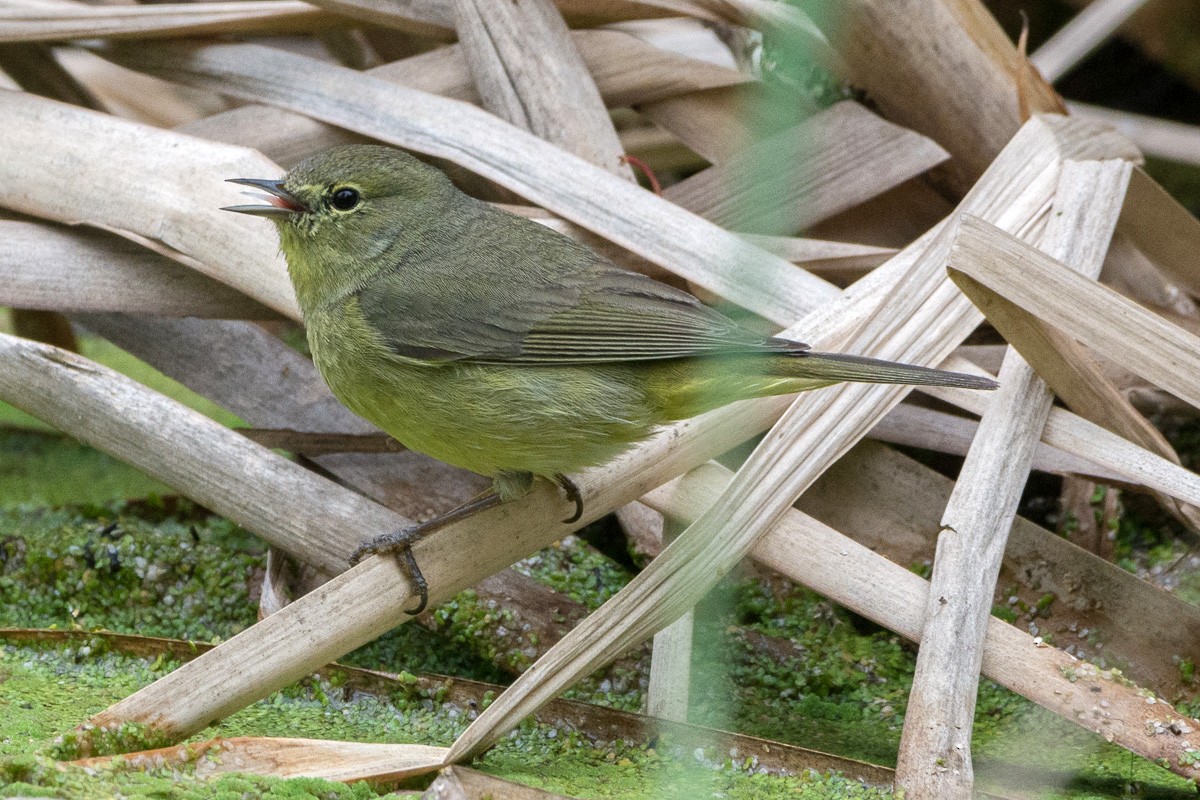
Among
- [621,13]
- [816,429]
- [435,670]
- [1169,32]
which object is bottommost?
[435,670]

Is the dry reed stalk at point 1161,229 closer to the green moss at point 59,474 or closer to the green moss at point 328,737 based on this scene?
the green moss at point 328,737

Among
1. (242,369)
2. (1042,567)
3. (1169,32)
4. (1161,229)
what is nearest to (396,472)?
(242,369)

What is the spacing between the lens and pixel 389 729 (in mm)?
2703

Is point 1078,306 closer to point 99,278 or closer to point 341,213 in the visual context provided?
point 341,213

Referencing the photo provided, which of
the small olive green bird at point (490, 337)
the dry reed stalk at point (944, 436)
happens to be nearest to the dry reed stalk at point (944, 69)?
the dry reed stalk at point (944, 436)

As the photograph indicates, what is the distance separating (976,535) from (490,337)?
3.86ft

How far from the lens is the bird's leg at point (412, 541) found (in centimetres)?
259

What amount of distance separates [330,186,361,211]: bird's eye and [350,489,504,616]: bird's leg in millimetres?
825

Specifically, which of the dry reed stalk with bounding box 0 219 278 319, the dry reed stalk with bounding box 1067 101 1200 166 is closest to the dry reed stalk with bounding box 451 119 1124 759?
the dry reed stalk with bounding box 0 219 278 319

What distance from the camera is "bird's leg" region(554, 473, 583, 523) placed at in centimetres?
289

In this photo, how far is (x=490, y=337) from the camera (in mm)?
2898

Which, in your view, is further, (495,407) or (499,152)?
(499,152)

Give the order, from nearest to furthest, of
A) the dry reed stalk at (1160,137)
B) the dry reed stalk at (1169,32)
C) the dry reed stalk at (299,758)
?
the dry reed stalk at (299,758) < the dry reed stalk at (1160,137) < the dry reed stalk at (1169,32)

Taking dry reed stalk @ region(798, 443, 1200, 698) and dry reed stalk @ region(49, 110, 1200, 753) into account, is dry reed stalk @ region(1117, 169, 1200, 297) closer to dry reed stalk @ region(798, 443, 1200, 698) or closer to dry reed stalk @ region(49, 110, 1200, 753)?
dry reed stalk @ region(798, 443, 1200, 698)
